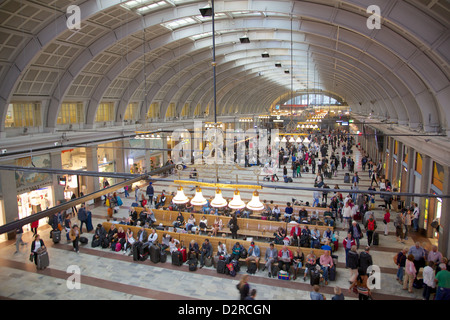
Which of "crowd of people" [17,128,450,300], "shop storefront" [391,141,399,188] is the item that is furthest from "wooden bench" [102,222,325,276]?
"shop storefront" [391,141,399,188]

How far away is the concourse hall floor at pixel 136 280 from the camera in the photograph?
28.8 ft

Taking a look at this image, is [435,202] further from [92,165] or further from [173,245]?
[92,165]

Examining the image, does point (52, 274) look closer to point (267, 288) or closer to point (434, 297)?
point (267, 288)

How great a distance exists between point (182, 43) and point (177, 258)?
14.5 metres

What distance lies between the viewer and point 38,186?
1548 cm

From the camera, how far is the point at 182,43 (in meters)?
20.4

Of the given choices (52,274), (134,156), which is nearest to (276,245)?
(52,274)

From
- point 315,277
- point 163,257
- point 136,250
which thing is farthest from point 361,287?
point 136,250

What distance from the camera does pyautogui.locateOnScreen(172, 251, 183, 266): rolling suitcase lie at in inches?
416

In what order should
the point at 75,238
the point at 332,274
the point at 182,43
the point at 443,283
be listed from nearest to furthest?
1. the point at 443,283
2. the point at 332,274
3. the point at 75,238
4. the point at 182,43

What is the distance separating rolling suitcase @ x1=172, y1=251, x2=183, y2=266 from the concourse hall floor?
187mm

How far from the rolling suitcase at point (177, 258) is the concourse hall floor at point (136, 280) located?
19 centimetres

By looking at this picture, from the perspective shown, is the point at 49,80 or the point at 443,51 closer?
the point at 443,51
